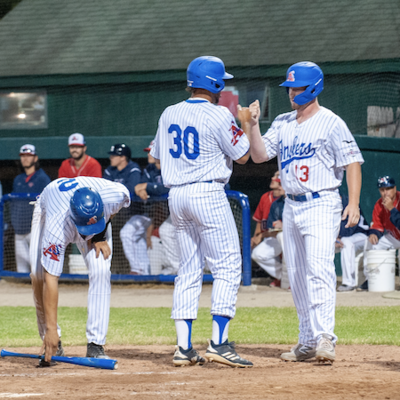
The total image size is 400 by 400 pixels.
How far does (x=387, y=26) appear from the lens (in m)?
14.5

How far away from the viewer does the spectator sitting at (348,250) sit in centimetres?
1042

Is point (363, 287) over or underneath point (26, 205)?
underneath

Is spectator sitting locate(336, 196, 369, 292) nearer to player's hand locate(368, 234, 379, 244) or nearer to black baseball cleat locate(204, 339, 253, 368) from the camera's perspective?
player's hand locate(368, 234, 379, 244)

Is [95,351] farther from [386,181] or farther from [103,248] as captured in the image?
[386,181]

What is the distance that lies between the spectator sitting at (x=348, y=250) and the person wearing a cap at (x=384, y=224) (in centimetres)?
13

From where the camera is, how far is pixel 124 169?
1108cm

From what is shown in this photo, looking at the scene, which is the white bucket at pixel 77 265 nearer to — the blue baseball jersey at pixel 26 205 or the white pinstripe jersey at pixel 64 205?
the blue baseball jersey at pixel 26 205

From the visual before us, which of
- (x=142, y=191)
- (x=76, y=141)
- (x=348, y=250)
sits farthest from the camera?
(x=76, y=141)

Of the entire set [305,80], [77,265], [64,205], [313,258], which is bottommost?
[77,265]

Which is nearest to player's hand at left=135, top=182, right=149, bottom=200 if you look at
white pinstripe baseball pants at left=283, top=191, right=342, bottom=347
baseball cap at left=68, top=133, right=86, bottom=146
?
baseball cap at left=68, top=133, right=86, bottom=146

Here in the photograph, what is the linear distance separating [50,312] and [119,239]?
7223mm

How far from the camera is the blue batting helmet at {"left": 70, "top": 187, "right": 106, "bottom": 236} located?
4.83 meters

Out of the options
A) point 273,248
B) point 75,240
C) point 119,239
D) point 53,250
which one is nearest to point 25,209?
point 119,239

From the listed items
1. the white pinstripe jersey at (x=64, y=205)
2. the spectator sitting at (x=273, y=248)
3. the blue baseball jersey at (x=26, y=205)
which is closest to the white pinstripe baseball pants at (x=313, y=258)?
the white pinstripe jersey at (x=64, y=205)
